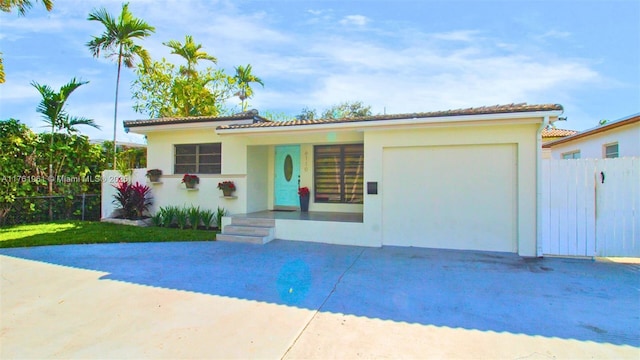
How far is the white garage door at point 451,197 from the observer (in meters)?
7.75

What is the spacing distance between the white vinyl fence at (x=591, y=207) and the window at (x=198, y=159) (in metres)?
9.53

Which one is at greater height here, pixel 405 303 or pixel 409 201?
pixel 409 201

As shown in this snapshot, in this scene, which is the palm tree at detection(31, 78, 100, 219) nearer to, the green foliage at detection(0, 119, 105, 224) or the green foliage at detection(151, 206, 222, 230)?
the green foliage at detection(0, 119, 105, 224)

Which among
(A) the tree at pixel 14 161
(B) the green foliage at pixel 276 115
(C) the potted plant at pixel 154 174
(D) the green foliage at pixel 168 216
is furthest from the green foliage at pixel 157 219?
(B) the green foliage at pixel 276 115

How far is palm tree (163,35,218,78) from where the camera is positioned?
18.9 m

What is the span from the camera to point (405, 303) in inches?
180

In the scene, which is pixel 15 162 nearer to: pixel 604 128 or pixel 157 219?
pixel 157 219

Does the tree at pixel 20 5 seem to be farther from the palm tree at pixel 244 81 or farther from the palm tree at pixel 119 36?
the palm tree at pixel 244 81

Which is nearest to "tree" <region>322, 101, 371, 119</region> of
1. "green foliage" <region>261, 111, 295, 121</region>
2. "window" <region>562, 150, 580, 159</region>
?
"green foliage" <region>261, 111, 295, 121</region>

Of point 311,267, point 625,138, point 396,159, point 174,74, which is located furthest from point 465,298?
point 174,74

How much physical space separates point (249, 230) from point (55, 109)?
8.74 meters

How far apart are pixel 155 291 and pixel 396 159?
620 centimetres

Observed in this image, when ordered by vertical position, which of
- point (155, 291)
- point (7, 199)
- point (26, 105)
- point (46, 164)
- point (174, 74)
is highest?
point (174, 74)

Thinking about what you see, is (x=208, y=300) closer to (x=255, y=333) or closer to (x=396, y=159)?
(x=255, y=333)
